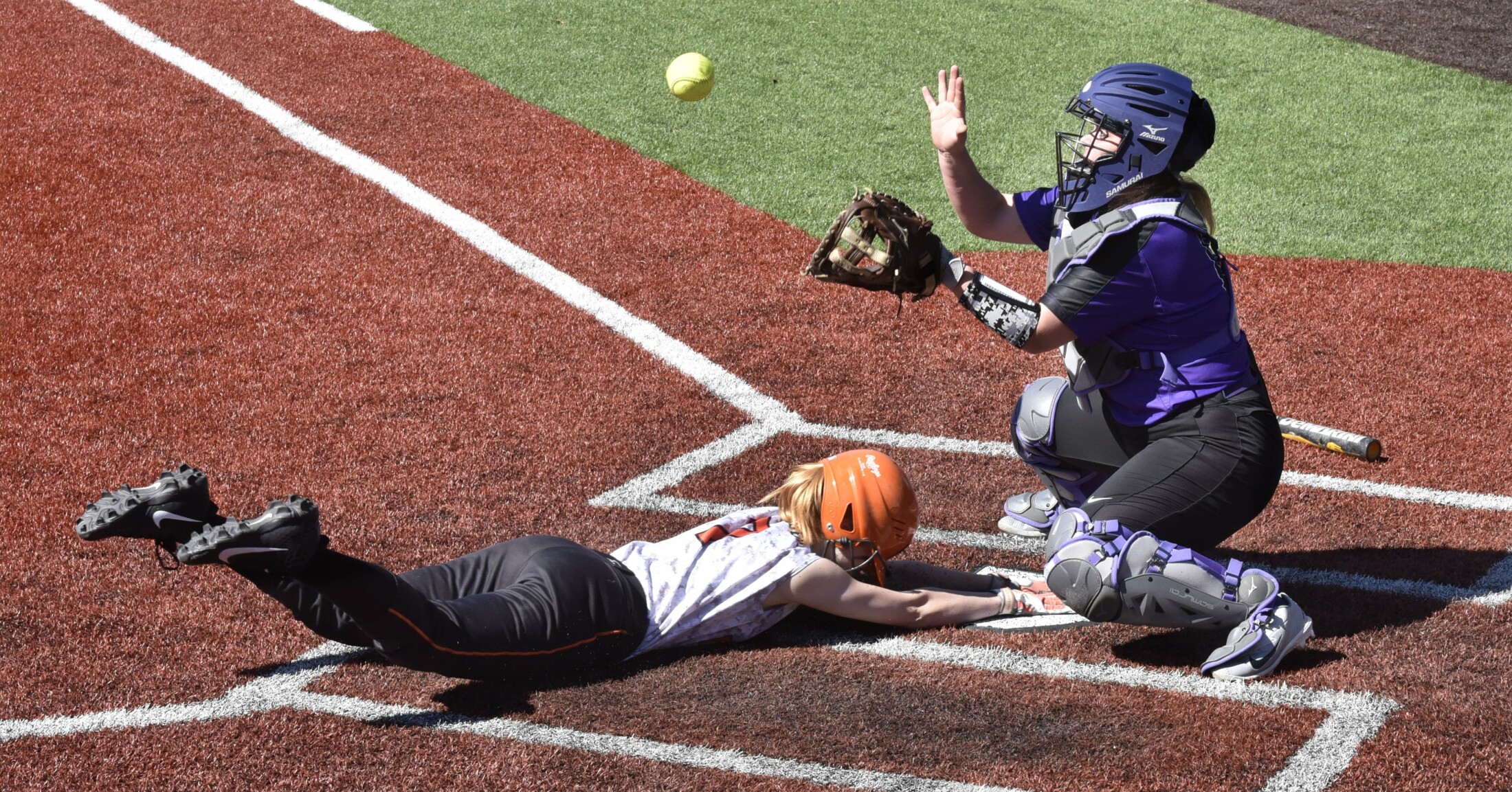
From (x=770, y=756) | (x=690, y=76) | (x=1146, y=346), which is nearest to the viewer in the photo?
(x=770, y=756)

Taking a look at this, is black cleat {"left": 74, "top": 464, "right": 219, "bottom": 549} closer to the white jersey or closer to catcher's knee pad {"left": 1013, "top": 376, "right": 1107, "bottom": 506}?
the white jersey

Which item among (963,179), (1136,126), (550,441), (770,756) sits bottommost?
(770,756)

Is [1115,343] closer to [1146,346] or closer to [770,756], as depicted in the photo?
[1146,346]

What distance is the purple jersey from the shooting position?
15.7ft

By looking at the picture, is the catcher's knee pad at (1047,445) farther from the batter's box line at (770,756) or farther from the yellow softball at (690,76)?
the yellow softball at (690,76)

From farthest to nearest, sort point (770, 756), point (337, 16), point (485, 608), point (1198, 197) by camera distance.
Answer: point (337, 16) → point (1198, 197) → point (485, 608) → point (770, 756)

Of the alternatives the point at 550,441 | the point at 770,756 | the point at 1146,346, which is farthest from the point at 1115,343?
the point at 550,441

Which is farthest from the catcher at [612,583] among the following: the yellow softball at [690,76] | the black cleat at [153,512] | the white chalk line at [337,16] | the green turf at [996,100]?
the white chalk line at [337,16]

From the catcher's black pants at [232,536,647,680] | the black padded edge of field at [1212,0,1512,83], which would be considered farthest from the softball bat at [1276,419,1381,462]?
A: the black padded edge of field at [1212,0,1512,83]

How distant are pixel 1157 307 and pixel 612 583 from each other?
205cm

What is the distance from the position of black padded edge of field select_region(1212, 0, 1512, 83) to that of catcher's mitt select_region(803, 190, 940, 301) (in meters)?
9.81

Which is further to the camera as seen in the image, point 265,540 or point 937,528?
point 937,528

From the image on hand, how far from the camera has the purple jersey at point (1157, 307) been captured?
4797mm

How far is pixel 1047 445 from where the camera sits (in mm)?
5547
